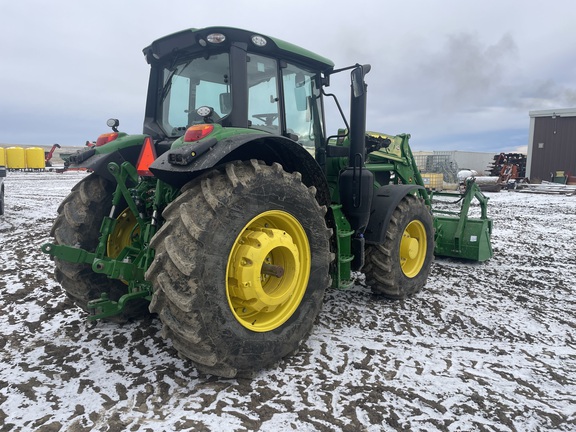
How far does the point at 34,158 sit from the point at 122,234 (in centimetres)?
2871

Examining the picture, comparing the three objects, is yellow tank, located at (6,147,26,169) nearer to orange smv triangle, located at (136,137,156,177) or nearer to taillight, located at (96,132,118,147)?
taillight, located at (96,132,118,147)

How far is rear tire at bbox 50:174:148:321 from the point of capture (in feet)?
11.3

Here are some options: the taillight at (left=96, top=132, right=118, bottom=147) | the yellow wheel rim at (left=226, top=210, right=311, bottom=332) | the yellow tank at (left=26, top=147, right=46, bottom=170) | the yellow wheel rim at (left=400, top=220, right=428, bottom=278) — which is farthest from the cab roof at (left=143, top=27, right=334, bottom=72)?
the yellow tank at (left=26, top=147, right=46, bottom=170)

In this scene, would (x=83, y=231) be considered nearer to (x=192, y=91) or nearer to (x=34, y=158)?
(x=192, y=91)

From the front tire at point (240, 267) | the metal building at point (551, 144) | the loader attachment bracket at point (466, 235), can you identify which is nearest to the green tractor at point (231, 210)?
the front tire at point (240, 267)

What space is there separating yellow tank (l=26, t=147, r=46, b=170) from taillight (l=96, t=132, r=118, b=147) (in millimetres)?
28175

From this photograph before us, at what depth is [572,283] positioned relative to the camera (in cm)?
519

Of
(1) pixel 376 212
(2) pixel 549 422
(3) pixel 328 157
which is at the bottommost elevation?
(2) pixel 549 422

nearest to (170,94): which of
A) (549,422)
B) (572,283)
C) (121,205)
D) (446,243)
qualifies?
(121,205)

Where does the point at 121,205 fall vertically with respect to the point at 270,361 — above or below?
above

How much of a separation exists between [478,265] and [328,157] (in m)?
3.24

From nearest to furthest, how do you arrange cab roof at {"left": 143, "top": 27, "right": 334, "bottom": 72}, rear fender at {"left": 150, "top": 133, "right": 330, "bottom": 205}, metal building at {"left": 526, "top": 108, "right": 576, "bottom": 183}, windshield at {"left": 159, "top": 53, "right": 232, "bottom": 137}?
rear fender at {"left": 150, "top": 133, "right": 330, "bottom": 205}
cab roof at {"left": 143, "top": 27, "right": 334, "bottom": 72}
windshield at {"left": 159, "top": 53, "right": 232, "bottom": 137}
metal building at {"left": 526, "top": 108, "right": 576, "bottom": 183}

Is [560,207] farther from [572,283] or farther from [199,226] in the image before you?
[199,226]

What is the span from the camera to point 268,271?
116 inches
